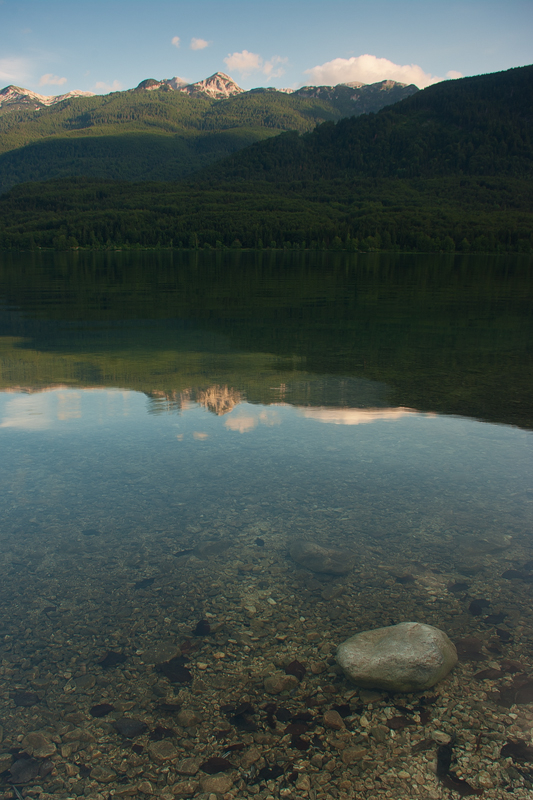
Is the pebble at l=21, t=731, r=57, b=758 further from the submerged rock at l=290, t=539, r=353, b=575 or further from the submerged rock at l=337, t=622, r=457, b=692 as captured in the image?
the submerged rock at l=290, t=539, r=353, b=575

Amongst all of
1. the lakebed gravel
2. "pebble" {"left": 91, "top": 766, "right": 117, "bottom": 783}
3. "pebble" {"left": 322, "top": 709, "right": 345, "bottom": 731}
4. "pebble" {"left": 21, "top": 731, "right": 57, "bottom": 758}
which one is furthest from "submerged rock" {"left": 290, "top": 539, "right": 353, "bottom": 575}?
"pebble" {"left": 21, "top": 731, "right": 57, "bottom": 758}

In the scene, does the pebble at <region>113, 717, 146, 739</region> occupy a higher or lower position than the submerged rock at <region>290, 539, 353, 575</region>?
lower

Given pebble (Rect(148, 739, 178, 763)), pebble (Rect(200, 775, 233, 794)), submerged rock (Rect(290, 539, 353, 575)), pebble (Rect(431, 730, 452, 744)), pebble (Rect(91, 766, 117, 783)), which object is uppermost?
submerged rock (Rect(290, 539, 353, 575))

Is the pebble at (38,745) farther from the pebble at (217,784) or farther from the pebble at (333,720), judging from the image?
the pebble at (333,720)

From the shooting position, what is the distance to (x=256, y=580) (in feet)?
21.5

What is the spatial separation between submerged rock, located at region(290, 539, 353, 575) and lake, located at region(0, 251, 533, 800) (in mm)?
28

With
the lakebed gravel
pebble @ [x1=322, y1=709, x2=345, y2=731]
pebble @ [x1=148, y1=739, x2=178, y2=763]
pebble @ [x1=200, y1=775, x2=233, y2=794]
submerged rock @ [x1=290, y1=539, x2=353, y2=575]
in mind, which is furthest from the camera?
submerged rock @ [x1=290, y1=539, x2=353, y2=575]

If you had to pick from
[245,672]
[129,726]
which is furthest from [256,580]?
[129,726]

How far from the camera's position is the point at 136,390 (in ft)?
46.9

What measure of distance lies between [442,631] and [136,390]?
1033 cm

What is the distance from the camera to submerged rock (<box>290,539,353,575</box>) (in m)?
6.80

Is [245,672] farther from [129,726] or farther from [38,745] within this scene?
[38,745]

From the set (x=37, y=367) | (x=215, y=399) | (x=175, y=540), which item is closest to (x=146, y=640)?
(x=175, y=540)

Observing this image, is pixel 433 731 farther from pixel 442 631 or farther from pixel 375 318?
pixel 375 318
